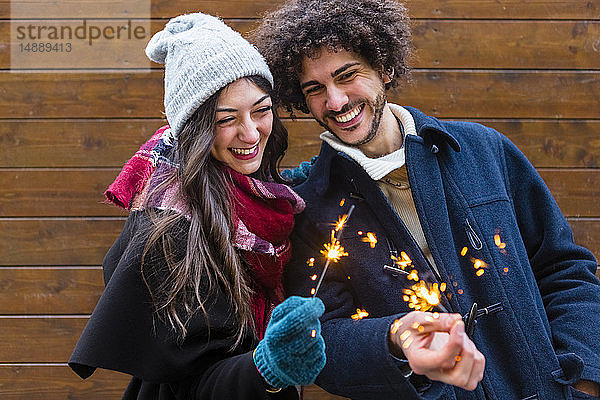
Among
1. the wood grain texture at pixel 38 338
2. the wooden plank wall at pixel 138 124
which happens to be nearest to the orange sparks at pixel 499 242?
the wooden plank wall at pixel 138 124

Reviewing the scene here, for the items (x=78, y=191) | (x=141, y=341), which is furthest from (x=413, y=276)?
(x=78, y=191)

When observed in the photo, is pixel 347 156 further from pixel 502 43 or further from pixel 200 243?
pixel 502 43

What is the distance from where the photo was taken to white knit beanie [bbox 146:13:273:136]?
157 centimetres

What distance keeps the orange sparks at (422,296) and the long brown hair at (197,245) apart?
1.35 ft

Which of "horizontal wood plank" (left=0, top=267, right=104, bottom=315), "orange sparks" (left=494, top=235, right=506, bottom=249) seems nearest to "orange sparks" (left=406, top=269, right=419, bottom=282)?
"orange sparks" (left=494, top=235, right=506, bottom=249)

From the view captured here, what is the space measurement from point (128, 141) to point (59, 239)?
0.47 m

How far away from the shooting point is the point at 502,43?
2.38m

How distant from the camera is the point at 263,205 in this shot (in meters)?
1.65

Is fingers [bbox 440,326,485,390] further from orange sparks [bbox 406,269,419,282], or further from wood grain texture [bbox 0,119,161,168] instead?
wood grain texture [bbox 0,119,161,168]

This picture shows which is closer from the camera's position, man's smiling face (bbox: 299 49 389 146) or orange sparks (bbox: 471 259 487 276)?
orange sparks (bbox: 471 259 487 276)

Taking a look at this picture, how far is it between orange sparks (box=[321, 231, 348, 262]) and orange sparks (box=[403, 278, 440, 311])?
0.65 feet

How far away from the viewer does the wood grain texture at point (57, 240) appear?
7.87ft

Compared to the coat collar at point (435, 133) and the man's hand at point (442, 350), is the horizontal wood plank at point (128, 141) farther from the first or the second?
the man's hand at point (442, 350)

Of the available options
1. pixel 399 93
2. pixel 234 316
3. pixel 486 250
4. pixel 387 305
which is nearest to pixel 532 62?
pixel 399 93
